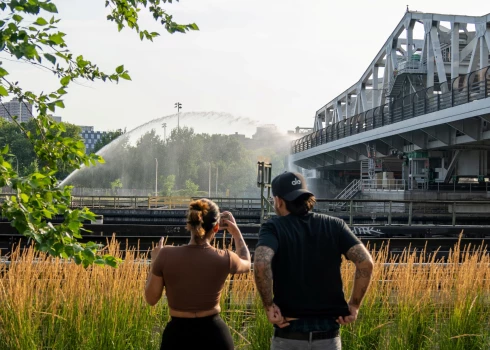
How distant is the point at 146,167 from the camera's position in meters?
71.1

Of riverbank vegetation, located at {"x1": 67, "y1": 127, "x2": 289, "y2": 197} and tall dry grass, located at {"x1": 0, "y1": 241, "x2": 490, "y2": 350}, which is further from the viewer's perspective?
riverbank vegetation, located at {"x1": 67, "y1": 127, "x2": 289, "y2": 197}

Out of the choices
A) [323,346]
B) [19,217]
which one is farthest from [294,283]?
[19,217]

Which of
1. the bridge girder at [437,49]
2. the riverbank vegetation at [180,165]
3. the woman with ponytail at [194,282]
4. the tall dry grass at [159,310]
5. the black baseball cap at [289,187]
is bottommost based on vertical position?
the tall dry grass at [159,310]

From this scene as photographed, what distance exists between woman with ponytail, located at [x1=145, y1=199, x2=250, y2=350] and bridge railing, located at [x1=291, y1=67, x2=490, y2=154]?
2619cm

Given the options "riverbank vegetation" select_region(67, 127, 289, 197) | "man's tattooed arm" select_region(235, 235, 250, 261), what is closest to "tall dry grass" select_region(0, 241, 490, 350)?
"man's tattooed arm" select_region(235, 235, 250, 261)

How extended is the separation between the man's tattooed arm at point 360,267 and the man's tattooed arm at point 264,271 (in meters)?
0.53

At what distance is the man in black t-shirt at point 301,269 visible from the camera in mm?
3980

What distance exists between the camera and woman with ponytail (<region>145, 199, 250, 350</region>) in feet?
13.9

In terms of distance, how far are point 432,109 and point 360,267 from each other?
33.4 metres

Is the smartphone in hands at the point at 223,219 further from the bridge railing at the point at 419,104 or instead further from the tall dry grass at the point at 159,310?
the bridge railing at the point at 419,104

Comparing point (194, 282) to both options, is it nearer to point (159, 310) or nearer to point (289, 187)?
point (289, 187)

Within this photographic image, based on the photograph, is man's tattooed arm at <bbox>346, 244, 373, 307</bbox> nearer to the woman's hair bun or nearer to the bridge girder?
the woman's hair bun

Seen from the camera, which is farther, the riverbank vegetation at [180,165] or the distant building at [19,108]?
the riverbank vegetation at [180,165]

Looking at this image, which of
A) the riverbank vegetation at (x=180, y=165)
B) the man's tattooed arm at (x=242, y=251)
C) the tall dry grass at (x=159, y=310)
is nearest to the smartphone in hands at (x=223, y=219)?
the man's tattooed arm at (x=242, y=251)
